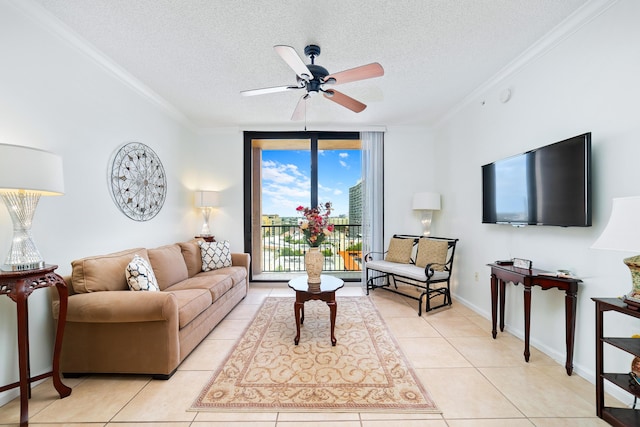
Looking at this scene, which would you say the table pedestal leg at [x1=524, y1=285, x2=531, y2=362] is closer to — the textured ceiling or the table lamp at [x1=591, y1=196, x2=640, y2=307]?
the table lamp at [x1=591, y1=196, x2=640, y2=307]

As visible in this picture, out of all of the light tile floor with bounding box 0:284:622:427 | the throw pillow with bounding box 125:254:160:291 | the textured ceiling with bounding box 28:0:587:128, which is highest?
the textured ceiling with bounding box 28:0:587:128

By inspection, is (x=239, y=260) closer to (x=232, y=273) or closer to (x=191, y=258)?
(x=232, y=273)

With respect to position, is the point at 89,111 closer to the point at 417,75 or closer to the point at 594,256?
the point at 417,75

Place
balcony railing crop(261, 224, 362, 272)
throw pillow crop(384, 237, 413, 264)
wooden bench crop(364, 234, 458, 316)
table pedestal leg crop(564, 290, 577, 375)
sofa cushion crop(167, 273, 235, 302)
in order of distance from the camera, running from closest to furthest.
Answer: table pedestal leg crop(564, 290, 577, 375), sofa cushion crop(167, 273, 235, 302), wooden bench crop(364, 234, 458, 316), throw pillow crop(384, 237, 413, 264), balcony railing crop(261, 224, 362, 272)

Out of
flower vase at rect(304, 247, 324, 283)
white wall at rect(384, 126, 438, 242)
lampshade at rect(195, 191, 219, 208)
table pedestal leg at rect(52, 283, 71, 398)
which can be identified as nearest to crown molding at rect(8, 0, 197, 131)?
lampshade at rect(195, 191, 219, 208)

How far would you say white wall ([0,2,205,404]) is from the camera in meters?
1.92

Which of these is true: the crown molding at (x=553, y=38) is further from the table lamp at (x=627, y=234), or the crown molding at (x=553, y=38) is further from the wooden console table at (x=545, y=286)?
the wooden console table at (x=545, y=286)

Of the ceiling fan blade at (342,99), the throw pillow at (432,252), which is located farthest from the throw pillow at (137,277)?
the throw pillow at (432,252)

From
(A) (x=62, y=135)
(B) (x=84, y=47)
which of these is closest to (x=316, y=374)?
(A) (x=62, y=135)

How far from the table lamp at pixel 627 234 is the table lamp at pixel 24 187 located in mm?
3200

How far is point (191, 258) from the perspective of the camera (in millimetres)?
3727

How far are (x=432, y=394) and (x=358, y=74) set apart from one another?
2.39 m

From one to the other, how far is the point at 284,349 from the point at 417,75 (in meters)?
3.14

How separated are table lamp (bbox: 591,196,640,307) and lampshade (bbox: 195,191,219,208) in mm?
4488
